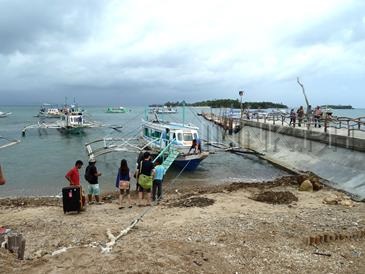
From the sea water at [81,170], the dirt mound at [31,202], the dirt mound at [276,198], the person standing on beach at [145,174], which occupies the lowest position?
the sea water at [81,170]

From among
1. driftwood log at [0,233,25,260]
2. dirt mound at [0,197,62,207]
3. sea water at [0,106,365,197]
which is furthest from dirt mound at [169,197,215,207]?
sea water at [0,106,365,197]

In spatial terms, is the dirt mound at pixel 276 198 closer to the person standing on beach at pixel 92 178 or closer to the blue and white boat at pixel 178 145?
the person standing on beach at pixel 92 178

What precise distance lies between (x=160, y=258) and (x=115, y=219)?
3.78m

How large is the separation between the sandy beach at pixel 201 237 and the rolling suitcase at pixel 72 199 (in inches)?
10.7

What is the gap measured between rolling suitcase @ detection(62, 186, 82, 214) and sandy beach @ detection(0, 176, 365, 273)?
271 millimetres

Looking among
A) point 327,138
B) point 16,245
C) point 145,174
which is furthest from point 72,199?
point 327,138

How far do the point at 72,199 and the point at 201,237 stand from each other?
4730 mm

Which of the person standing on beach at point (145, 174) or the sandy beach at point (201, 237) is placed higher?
the person standing on beach at point (145, 174)

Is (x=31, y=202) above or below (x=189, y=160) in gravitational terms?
below

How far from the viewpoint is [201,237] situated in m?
9.42

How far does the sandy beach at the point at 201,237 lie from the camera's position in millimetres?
7559

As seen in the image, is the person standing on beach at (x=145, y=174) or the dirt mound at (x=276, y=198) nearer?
the person standing on beach at (x=145, y=174)

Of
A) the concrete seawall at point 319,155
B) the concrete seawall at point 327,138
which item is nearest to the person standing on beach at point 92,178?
the concrete seawall at point 319,155

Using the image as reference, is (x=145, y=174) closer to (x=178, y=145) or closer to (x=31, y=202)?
(x=31, y=202)
